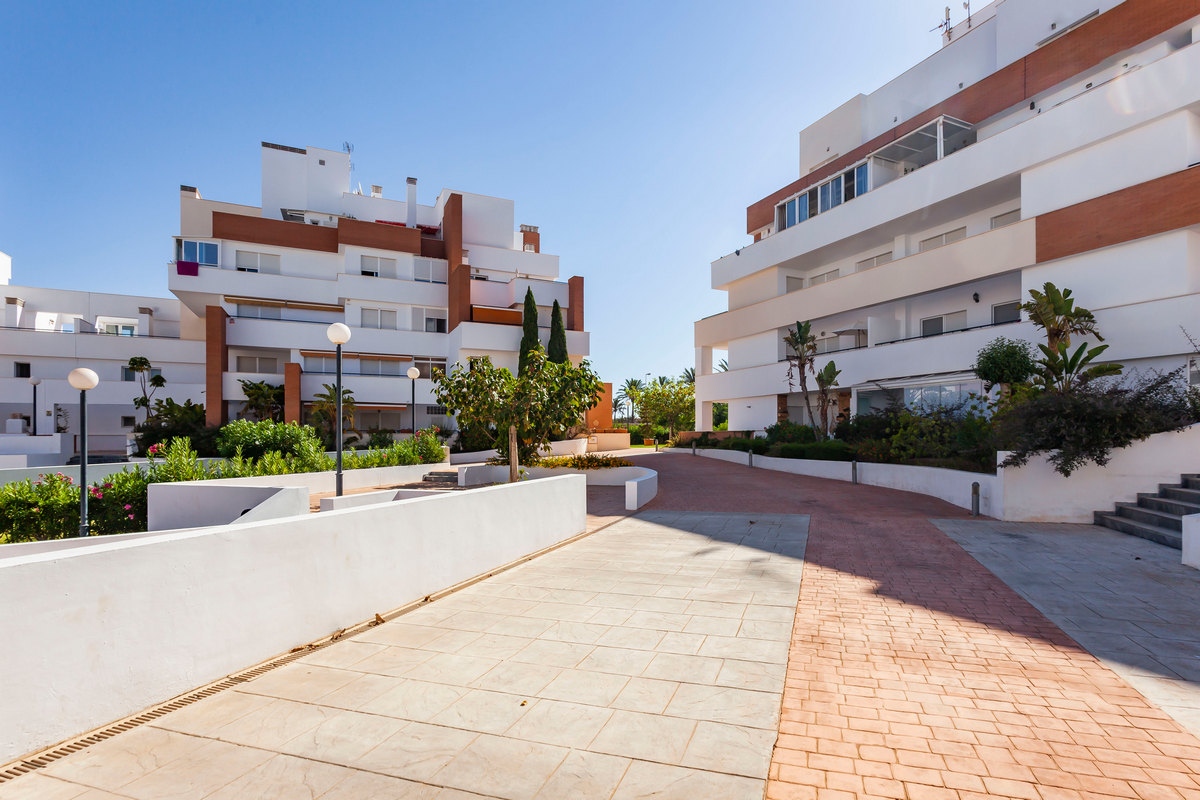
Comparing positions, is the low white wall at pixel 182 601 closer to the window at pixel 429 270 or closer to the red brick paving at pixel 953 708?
the red brick paving at pixel 953 708

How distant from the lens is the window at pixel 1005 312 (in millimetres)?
21898

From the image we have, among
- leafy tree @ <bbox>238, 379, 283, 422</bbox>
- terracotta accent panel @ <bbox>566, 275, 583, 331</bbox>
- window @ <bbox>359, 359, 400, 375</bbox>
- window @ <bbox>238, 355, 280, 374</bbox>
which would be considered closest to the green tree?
terracotta accent panel @ <bbox>566, 275, 583, 331</bbox>

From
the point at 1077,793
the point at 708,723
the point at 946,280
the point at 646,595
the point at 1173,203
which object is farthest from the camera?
the point at 946,280

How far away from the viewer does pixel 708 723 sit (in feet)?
12.6

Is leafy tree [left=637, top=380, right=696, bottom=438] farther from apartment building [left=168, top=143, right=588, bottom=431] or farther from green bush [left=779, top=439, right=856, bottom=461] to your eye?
green bush [left=779, top=439, right=856, bottom=461]

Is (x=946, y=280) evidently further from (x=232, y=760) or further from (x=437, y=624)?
(x=232, y=760)

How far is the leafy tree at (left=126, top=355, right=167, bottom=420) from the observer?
32062mm

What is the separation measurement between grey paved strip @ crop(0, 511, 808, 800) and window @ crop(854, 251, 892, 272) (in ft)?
83.9

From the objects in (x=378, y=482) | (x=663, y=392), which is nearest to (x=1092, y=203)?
(x=378, y=482)

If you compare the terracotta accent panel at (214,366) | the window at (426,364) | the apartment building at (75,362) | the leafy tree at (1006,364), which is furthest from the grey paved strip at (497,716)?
the apartment building at (75,362)

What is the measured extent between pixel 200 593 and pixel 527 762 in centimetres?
289

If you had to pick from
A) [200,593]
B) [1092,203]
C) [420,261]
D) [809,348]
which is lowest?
[200,593]

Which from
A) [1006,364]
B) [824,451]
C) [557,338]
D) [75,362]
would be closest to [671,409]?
[557,338]

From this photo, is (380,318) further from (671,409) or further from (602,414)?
(671,409)
